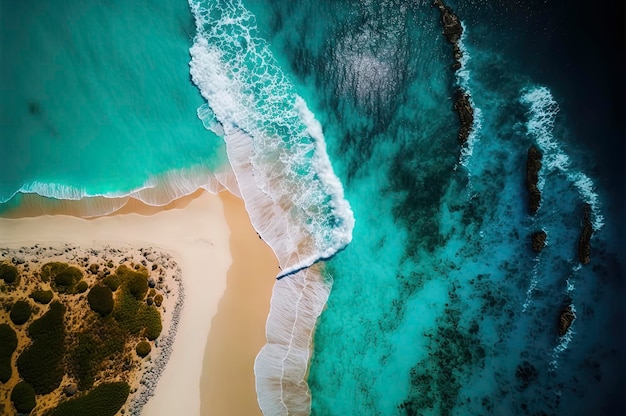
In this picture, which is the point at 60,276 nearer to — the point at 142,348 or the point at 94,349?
the point at 94,349

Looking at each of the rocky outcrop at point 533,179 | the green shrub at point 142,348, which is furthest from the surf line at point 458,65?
the green shrub at point 142,348

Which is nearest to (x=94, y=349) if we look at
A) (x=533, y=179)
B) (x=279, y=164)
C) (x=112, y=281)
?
(x=112, y=281)

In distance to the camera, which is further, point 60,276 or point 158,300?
point 158,300

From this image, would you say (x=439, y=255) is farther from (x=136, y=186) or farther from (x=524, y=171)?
(x=136, y=186)

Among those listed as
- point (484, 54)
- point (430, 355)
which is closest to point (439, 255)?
point (430, 355)

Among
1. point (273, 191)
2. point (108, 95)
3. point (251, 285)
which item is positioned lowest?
point (251, 285)
